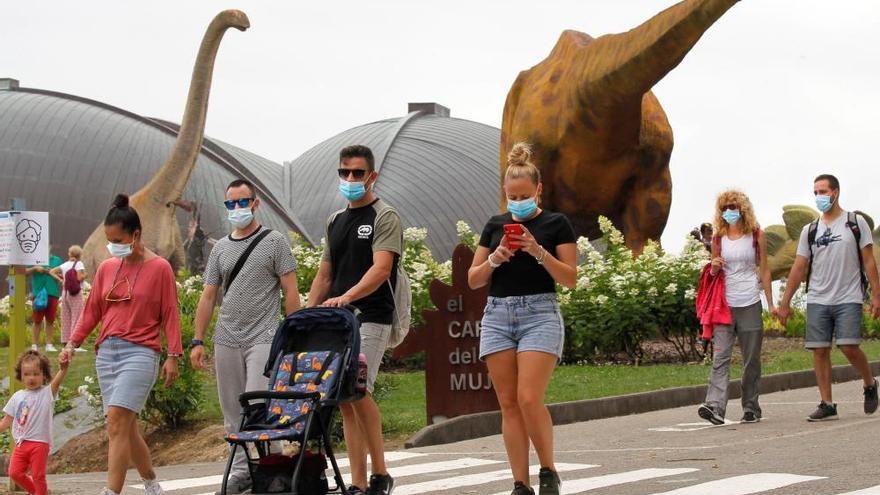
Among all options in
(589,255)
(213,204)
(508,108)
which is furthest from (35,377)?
(213,204)

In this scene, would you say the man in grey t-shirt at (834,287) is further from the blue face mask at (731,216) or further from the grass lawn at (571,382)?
the grass lawn at (571,382)

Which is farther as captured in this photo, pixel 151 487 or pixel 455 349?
pixel 455 349

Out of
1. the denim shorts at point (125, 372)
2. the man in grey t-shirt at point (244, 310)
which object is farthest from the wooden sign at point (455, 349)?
the denim shorts at point (125, 372)

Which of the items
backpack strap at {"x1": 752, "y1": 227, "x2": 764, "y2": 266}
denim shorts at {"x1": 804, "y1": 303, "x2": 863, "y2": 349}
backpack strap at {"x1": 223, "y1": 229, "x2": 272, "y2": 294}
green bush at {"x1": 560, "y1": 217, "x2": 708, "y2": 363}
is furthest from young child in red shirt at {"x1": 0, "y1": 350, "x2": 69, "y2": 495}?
green bush at {"x1": 560, "y1": 217, "x2": 708, "y2": 363}

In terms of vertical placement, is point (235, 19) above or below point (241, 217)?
above

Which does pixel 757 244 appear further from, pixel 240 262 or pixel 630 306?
pixel 630 306

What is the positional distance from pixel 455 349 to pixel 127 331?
560cm

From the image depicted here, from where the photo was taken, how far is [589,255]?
64.8ft

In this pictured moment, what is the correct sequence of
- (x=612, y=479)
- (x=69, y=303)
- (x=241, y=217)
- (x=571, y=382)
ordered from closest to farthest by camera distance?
1. (x=241, y=217)
2. (x=612, y=479)
3. (x=571, y=382)
4. (x=69, y=303)

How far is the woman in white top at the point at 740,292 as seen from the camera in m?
11.8

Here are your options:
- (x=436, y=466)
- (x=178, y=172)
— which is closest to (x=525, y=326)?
(x=436, y=466)

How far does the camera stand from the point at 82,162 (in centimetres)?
5866

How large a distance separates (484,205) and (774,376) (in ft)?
171

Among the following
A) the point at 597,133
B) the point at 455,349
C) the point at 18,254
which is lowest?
the point at 455,349
